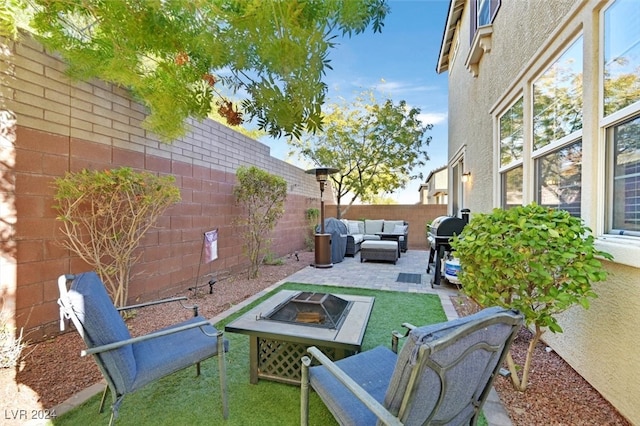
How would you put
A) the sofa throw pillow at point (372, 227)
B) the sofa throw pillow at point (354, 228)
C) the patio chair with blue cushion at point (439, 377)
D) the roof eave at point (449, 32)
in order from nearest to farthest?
the patio chair with blue cushion at point (439, 377) → the roof eave at point (449, 32) → the sofa throw pillow at point (354, 228) → the sofa throw pillow at point (372, 227)

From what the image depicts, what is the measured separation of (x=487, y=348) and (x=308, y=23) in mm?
2201

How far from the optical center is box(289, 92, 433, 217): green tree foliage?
1045cm

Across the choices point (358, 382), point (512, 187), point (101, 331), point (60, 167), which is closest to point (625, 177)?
point (512, 187)

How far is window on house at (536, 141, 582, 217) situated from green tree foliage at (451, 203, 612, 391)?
2.76 ft

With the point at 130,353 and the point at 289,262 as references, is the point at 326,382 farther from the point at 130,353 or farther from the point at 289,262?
the point at 289,262

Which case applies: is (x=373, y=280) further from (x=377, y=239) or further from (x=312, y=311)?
(x=377, y=239)

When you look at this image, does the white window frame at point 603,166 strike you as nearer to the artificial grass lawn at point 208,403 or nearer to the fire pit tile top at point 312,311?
the fire pit tile top at point 312,311

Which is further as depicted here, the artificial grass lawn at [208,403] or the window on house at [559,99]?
the window on house at [559,99]

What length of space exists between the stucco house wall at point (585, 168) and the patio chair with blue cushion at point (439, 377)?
133 cm

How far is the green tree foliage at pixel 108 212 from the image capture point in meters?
2.86

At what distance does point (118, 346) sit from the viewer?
5.02 feet

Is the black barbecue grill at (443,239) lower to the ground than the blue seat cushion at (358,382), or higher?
higher

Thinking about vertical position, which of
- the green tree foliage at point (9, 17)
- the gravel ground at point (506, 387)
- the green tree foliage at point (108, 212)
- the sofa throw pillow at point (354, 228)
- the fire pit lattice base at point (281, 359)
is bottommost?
the gravel ground at point (506, 387)

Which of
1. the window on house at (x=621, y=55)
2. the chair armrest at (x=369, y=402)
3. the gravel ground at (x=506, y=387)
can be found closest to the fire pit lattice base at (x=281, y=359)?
the chair armrest at (x=369, y=402)
